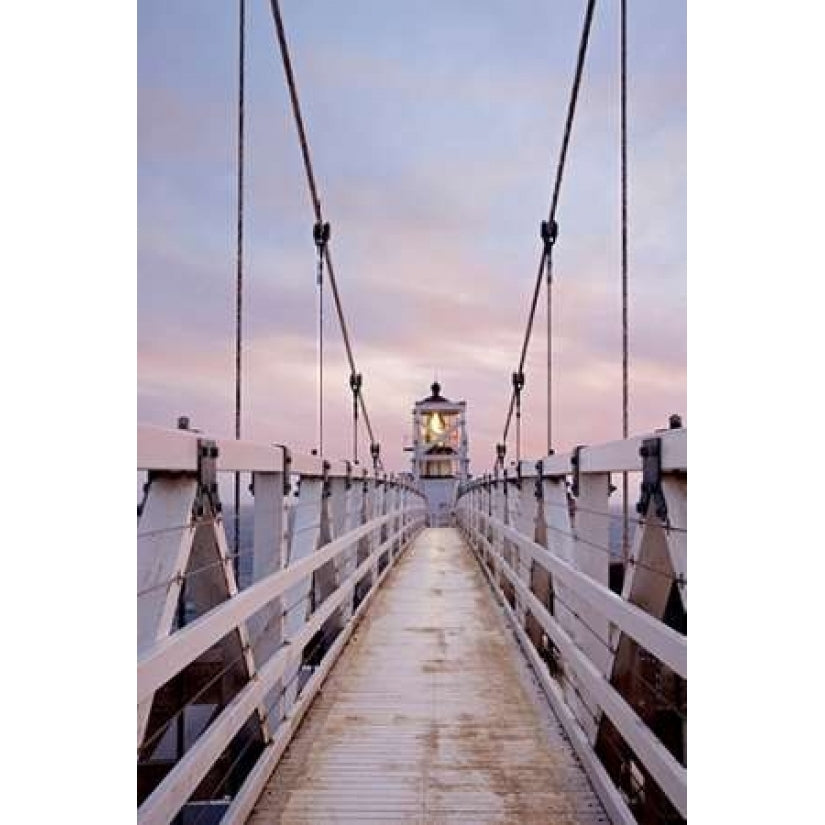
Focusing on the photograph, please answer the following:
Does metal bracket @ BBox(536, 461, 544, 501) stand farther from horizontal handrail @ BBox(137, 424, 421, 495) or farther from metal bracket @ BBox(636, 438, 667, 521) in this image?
metal bracket @ BBox(636, 438, 667, 521)

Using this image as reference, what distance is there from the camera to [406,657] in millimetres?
4809

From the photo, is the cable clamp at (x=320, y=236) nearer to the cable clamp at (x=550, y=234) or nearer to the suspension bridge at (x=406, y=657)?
the cable clamp at (x=550, y=234)

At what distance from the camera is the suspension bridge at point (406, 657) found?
1797mm

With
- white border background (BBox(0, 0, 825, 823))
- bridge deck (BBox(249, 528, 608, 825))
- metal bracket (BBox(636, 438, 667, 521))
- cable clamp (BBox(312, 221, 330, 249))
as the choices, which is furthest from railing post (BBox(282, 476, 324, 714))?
cable clamp (BBox(312, 221, 330, 249))

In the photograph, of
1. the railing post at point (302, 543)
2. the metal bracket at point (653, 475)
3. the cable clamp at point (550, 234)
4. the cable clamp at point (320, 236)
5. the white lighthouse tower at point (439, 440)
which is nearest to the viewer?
the metal bracket at point (653, 475)

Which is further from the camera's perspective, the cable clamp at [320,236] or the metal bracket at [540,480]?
the cable clamp at [320,236]

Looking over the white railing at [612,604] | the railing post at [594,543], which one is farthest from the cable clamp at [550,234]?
the railing post at [594,543]

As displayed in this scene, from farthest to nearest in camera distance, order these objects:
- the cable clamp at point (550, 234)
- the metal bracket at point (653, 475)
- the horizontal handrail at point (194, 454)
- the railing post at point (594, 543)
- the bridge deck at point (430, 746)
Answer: the cable clamp at point (550, 234), the railing post at point (594, 543), the bridge deck at point (430, 746), the metal bracket at point (653, 475), the horizontal handrail at point (194, 454)

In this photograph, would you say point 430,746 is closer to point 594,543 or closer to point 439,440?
point 594,543

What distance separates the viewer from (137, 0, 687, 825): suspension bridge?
1.80m
